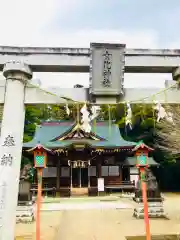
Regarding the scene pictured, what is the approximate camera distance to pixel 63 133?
18.7 metres

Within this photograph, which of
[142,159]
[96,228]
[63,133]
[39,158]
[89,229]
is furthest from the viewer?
[63,133]

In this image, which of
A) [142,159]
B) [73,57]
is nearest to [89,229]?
[142,159]

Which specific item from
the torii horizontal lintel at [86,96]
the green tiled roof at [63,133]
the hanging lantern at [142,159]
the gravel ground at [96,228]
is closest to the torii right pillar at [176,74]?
the torii horizontal lintel at [86,96]

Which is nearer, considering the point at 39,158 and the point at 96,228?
the point at 39,158

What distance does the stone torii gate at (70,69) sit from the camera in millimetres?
4902

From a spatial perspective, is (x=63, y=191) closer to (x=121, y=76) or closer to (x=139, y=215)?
(x=139, y=215)

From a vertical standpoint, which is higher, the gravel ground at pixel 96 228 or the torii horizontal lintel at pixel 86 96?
the torii horizontal lintel at pixel 86 96

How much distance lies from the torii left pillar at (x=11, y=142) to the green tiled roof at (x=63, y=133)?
38.7 feet

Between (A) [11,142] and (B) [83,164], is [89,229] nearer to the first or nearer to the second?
(A) [11,142]

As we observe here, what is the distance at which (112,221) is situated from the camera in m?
8.75

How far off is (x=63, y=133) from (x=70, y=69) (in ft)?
44.5

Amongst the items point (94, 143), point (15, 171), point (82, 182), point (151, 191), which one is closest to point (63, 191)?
point (82, 182)

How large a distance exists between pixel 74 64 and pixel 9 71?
1384mm

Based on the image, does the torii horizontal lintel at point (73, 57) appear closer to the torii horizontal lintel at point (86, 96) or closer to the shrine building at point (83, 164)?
the torii horizontal lintel at point (86, 96)
